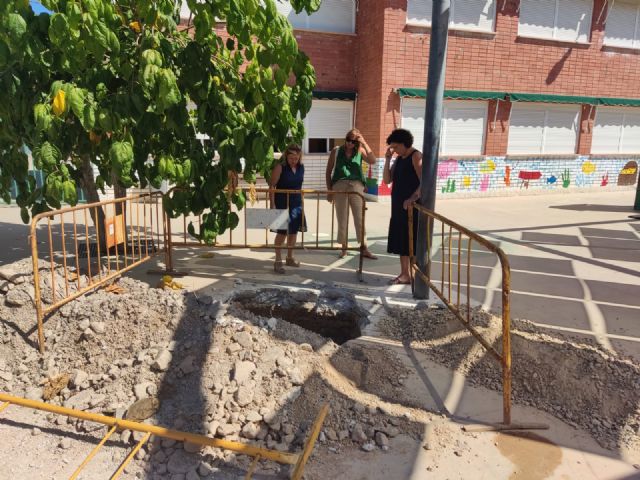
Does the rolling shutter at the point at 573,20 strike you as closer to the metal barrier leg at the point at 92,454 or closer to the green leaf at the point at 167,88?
the green leaf at the point at 167,88

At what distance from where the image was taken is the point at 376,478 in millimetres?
2350

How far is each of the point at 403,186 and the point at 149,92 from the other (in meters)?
2.62

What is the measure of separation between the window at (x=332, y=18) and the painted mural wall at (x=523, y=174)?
4.34m

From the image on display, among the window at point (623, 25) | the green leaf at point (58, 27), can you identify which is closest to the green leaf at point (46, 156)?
the green leaf at point (58, 27)

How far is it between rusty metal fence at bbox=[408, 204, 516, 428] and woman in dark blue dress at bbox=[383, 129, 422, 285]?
0.13 m

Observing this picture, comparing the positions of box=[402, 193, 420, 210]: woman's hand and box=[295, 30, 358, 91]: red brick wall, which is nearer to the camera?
box=[402, 193, 420, 210]: woman's hand

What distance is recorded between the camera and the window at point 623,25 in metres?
14.5

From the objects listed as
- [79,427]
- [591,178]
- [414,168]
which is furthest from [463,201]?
[79,427]

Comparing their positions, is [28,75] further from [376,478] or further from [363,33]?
[363,33]

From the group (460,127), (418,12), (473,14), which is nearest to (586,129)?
(460,127)

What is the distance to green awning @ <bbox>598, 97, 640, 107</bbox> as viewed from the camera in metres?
14.7

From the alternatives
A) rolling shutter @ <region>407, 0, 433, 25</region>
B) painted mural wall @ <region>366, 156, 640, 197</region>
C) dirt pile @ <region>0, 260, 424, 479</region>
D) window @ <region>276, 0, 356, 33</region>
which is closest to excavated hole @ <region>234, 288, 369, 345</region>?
dirt pile @ <region>0, 260, 424, 479</region>

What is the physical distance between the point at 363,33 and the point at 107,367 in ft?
41.2

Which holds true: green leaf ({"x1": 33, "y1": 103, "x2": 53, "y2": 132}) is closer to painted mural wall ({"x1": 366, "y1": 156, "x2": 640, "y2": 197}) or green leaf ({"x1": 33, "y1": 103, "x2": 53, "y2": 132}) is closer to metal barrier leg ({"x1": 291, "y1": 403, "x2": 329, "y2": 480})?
metal barrier leg ({"x1": 291, "y1": 403, "x2": 329, "y2": 480})
